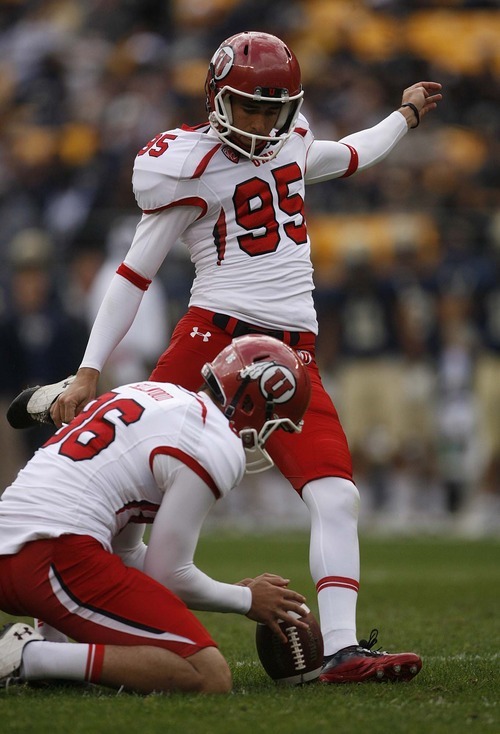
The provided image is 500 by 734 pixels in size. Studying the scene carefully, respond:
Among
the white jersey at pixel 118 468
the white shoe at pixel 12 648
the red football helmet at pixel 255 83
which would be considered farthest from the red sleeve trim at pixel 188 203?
the white shoe at pixel 12 648

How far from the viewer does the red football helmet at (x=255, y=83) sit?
14.2 ft

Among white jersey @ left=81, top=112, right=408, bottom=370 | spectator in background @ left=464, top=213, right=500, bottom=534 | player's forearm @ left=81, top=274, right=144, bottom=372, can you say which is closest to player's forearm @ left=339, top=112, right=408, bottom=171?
white jersey @ left=81, top=112, right=408, bottom=370

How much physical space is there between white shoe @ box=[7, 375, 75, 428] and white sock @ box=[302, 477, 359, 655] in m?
0.90

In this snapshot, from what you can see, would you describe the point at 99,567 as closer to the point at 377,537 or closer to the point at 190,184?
the point at 190,184

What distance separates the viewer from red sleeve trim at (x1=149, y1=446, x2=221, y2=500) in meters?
3.51

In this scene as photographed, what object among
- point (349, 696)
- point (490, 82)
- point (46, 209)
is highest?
point (490, 82)

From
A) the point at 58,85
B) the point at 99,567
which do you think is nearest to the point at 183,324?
the point at 99,567

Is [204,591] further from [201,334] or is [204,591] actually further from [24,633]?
[201,334]

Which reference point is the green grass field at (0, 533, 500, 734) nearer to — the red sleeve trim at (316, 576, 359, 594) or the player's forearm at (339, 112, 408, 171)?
the red sleeve trim at (316, 576, 359, 594)

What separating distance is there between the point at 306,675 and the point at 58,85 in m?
12.4

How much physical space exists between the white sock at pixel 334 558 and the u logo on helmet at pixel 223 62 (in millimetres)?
1412

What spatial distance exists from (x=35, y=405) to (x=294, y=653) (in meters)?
1.22

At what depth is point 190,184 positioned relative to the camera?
172 inches

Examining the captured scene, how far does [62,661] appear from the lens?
362 centimetres
